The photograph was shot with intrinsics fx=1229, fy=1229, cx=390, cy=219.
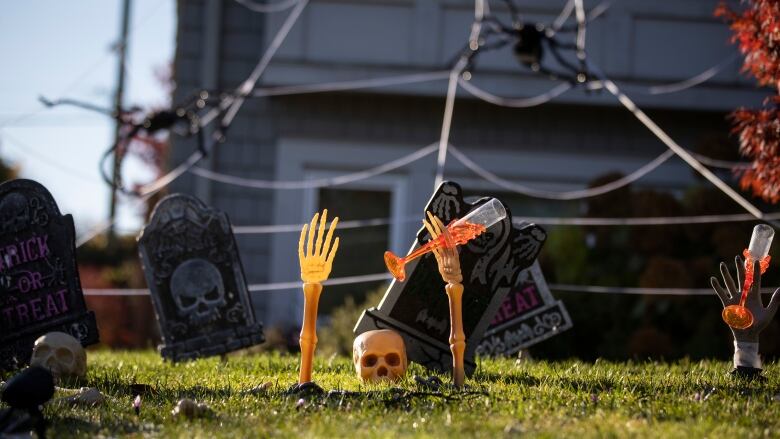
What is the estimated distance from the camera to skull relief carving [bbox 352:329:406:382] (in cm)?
627

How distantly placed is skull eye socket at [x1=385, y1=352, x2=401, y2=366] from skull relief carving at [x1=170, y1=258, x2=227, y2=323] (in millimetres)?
2220

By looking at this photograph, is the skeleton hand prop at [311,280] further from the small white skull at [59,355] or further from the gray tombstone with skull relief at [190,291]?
the gray tombstone with skull relief at [190,291]

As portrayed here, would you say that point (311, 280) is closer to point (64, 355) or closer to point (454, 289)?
point (454, 289)

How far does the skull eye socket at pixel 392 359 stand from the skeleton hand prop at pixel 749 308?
163 centimetres

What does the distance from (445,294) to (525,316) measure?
5.53 ft

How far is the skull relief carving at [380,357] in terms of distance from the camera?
627cm

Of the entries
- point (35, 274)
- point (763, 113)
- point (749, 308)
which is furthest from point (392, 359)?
point (763, 113)

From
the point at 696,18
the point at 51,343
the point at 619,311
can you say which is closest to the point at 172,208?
the point at 51,343

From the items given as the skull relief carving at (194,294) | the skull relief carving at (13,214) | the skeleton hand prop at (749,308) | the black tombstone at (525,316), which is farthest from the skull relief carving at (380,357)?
the skull relief carving at (13,214)

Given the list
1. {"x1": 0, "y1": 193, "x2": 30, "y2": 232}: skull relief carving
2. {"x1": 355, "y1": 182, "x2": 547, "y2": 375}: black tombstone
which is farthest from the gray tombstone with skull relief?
{"x1": 355, "y1": 182, "x2": 547, "y2": 375}: black tombstone

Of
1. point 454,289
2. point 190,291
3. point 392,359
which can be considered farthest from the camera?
point 190,291

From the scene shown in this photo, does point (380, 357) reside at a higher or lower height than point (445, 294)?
lower

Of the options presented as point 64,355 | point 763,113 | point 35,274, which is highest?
point 763,113

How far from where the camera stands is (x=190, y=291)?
8211 mm
